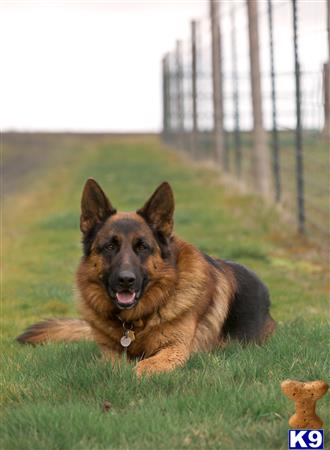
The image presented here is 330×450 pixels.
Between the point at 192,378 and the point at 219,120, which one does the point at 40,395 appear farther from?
the point at 219,120

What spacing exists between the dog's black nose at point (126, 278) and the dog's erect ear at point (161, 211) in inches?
18.4

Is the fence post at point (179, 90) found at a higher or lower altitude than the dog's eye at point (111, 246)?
higher

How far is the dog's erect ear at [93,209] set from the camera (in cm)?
630

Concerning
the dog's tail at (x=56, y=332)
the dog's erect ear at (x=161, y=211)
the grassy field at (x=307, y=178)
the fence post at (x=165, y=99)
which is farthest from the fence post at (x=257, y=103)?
the fence post at (x=165, y=99)

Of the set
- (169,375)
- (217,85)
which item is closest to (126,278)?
(169,375)

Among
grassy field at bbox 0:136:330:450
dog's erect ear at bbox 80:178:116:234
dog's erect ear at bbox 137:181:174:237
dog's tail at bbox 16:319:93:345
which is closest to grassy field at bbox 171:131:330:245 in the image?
grassy field at bbox 0:136:330:450

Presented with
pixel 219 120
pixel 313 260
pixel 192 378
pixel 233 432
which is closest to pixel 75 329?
pixel 192 378

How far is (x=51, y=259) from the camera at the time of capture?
12.9 m

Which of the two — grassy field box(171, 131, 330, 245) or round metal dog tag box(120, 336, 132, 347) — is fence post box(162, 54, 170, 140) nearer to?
grassy field box(171, 131, 330, 245)

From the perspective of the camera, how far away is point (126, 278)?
19.4ft

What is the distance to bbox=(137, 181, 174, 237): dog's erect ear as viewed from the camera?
6270 millimetres

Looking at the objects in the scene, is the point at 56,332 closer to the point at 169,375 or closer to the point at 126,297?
the point at 126,297

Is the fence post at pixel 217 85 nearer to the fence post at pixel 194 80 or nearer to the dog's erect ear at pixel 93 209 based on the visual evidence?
the fence post at pixel 194 80

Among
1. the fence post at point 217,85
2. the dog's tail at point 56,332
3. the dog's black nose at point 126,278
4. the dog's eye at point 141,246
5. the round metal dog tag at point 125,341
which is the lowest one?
the dog's tail at point 56,332
